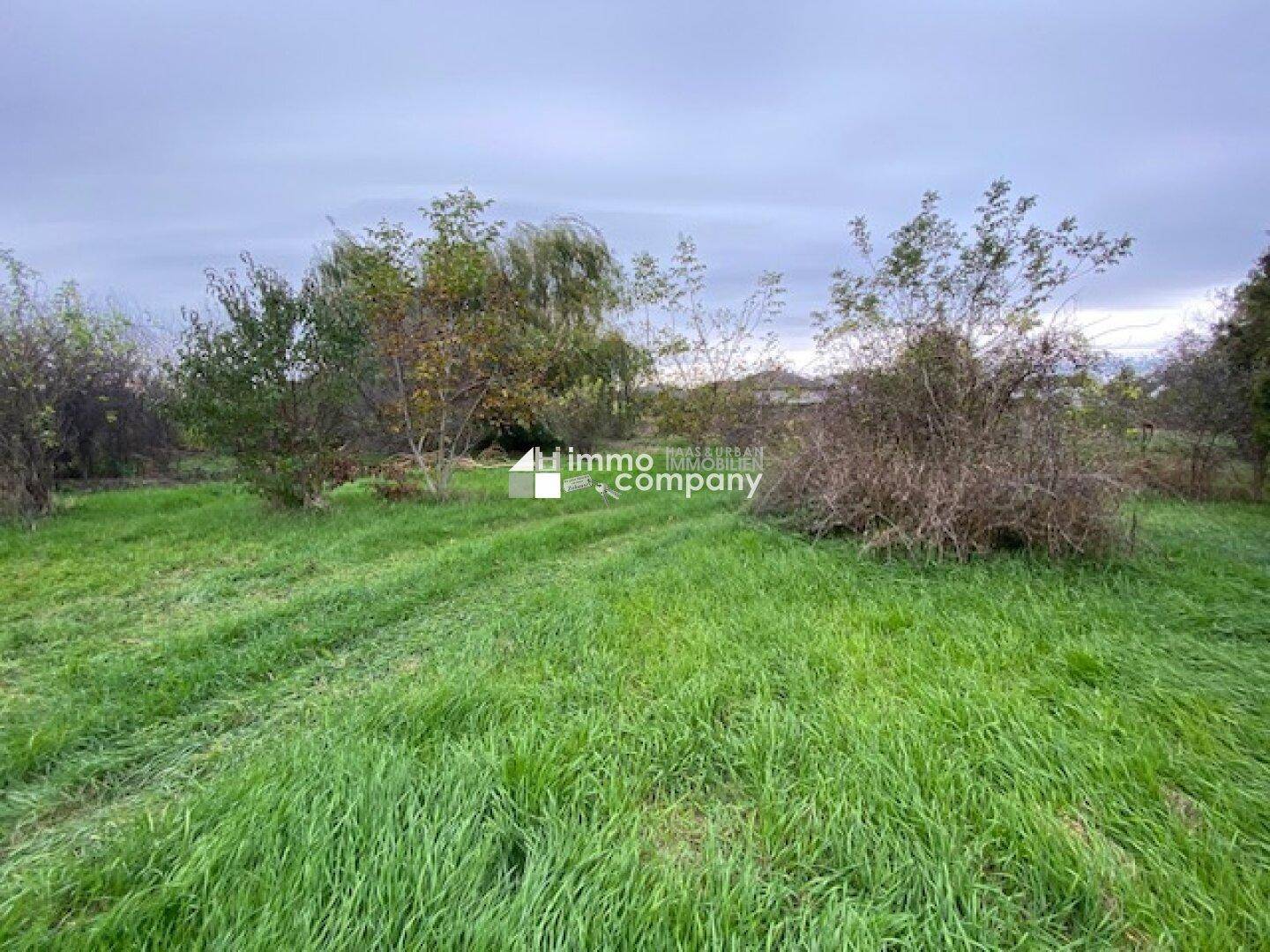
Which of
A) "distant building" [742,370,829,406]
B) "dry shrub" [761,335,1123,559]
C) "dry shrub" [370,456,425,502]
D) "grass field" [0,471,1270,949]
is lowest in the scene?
"grass field" [0,471,1270,949]

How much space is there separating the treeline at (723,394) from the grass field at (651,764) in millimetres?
992

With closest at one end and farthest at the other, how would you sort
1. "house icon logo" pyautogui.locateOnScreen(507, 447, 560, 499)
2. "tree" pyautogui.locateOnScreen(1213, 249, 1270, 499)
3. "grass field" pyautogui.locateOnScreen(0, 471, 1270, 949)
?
1. "grass field" pyautogui.locateOnScreen(0, 471, 1270, 949)
2. "tree" pyautogui.locateOnScreen(1213, 249, 1270, 499)
3. "house icon logo" pyautogui.locateOnScreen(507, 447, 560, 499)

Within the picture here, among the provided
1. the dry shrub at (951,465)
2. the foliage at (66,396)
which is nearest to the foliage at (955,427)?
the dry shrub at (951,465)

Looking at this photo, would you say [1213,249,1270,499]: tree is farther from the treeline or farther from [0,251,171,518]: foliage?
[0,251,171,518]: foliage

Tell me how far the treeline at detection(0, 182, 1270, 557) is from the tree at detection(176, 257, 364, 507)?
0.02 meters

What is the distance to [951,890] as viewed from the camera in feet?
4.36

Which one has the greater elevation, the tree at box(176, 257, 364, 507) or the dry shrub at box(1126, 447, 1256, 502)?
the tree at box(176, 257, 364, 507)

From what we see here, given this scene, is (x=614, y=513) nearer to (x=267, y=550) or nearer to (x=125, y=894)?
(x=267, y=550)

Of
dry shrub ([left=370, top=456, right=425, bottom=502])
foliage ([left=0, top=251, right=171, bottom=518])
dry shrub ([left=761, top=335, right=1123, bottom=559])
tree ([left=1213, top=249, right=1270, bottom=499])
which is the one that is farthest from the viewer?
dry shrub ([left=370, top=456, right=425, bottom=502])

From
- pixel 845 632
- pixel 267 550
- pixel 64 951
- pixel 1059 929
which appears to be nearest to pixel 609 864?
pixel 1059 929

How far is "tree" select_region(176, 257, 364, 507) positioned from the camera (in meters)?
6.38

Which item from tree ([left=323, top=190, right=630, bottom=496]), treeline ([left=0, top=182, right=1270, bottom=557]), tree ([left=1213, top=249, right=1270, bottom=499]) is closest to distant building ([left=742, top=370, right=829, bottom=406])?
treeline ([left=0, top=182, right=1270, bottom=557])

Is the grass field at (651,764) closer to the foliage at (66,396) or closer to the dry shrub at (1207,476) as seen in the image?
the foliage at (66,396)

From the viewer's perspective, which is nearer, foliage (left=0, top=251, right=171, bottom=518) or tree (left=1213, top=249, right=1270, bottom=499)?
foliage (left=0, top=251, right=171, bottom=518)
